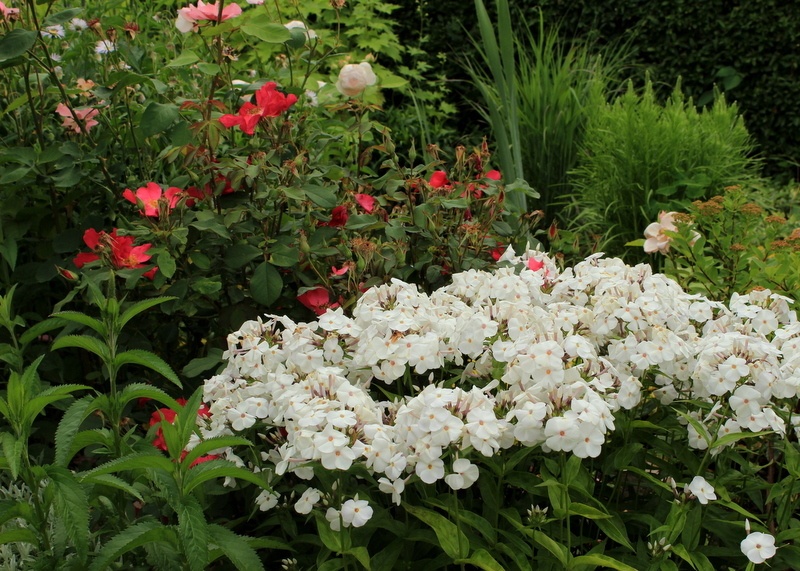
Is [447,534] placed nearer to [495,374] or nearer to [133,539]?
[495,374]

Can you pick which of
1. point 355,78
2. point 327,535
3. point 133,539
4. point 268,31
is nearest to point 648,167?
point 355,78

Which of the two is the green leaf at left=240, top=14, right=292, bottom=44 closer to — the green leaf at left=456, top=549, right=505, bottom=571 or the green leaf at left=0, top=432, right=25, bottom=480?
the green leaf at left=0, top=432, right=25, bottom=480

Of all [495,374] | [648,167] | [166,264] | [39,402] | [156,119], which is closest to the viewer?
[39,402]

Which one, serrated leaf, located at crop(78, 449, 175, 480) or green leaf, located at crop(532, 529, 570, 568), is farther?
green leaf, located at crop(532, 529, 570, 568)

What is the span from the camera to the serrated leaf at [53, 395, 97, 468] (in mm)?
1386

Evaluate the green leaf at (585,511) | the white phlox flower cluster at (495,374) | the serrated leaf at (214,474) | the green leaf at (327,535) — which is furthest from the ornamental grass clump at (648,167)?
the serrated leaf at (214,474)

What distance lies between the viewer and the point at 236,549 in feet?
4.30

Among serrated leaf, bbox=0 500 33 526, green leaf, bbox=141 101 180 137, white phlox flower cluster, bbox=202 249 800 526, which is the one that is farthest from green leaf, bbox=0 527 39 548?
green leaf, bbox=141 101 180 137

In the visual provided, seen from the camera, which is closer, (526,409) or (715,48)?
(526,409)

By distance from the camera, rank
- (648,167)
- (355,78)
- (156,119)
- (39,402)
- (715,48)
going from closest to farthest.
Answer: (39,402) → (156,119) → (355,78) → (648,167) → (715,48)

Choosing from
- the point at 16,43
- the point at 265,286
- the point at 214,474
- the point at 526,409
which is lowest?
the point at 265,286

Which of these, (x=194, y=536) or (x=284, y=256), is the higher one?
(x=194, y=536)

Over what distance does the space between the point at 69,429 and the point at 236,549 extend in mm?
367

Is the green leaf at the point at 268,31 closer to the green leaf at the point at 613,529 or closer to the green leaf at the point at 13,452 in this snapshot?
the green leaf at the point at 13,452
